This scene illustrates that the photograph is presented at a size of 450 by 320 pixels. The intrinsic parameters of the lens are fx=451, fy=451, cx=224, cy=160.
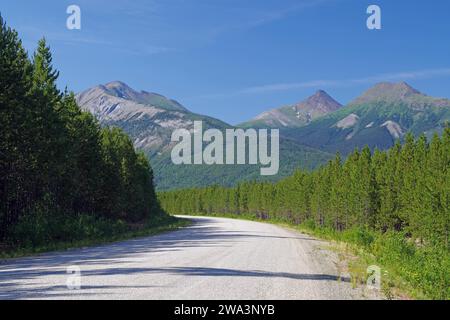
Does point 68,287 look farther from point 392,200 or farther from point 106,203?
point 392,200

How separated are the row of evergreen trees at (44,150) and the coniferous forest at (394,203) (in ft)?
68.8

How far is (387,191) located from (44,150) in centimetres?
4556

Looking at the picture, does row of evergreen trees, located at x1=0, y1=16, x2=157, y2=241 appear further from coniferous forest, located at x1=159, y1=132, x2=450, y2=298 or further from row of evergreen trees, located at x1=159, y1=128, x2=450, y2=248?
row of evergreen trees, located at x1=159, y1=128, x2=450, y2=248

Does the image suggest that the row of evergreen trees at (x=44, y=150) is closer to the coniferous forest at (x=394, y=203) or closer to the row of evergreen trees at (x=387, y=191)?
the coniferous forest at (x=394, y=203)

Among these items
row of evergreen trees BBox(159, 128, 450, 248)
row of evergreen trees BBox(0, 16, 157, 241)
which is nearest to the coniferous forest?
row of evergreen trees BBox(159, 128, 450, 248)

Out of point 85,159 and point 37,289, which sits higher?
point 85,159

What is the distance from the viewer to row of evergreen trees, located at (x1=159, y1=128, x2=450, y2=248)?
45484 mm

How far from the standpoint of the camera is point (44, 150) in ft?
101

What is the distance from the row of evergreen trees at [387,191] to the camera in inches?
1791

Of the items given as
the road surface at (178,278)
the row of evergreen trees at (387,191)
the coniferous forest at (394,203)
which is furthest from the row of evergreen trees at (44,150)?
the row of evergreen trees at (387,191)

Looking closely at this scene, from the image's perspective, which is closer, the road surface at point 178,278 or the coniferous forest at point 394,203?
the road surface at point 178,278

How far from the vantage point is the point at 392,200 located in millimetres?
60062
